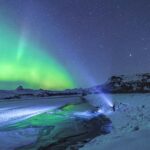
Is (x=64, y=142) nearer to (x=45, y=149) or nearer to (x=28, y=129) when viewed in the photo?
(x=45, y=149)

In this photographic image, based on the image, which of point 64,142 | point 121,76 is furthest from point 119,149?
point 121,76

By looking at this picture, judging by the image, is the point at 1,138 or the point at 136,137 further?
the point at 1,138

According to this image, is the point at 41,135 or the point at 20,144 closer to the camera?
the point at 20,144

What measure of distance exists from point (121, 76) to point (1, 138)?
139 m

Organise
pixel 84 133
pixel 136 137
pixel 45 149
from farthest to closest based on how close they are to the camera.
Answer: pixel 84 133
pixel 45 149
pixel 136 137

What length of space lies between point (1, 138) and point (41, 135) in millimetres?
2214

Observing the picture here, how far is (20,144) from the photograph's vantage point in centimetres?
1483

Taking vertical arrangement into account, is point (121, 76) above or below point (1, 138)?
above

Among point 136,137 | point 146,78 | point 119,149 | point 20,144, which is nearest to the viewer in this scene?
point 119,149

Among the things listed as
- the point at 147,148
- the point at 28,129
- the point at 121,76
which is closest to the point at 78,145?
the point at 147,148

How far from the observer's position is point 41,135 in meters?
17.4

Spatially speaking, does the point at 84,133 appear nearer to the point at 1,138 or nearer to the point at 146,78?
the point at 1,138

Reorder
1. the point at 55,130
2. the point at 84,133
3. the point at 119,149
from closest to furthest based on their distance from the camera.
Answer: the point at 119,149
the point at 84,133
the point at 55,130

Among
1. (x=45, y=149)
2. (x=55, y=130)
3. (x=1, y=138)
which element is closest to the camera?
(x=45, y=149)
